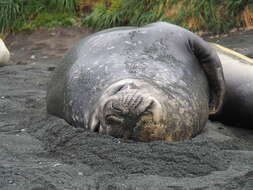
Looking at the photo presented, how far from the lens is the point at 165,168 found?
121 inches

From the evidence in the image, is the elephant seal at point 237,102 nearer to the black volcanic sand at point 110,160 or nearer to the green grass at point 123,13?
the black volcanic sand at point 110,160

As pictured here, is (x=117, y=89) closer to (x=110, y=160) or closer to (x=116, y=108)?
(x=116, y=108)

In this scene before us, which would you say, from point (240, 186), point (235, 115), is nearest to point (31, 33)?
point (235, 115)

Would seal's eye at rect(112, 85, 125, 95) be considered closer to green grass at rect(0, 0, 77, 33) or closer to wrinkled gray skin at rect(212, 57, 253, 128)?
wrinkled gray skin at rect(212, 57, 253, 128)

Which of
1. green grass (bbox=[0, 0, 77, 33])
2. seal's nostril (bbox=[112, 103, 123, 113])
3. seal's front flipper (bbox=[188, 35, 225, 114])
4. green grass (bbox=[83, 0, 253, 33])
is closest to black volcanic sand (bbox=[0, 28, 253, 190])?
seal's nostril (bbox=[112, 103, 123, 113])

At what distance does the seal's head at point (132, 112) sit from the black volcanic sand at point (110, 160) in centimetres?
7

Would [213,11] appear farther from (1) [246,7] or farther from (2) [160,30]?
(2) [160,30]

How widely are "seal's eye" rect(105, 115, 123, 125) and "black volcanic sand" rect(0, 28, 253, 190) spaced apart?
0.11 metres

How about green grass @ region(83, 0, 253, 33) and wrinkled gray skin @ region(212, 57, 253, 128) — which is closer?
wrinkled gray skin @ region(212, 57, 253, 128)

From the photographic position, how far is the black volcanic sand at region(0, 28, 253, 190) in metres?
2.84

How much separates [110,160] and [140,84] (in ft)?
1.86

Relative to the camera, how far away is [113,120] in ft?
11.0

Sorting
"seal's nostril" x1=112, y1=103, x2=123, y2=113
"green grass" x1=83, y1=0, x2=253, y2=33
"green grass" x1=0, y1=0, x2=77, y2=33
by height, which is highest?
"seal's nostril" x1=112, y1=103, x2=123, y2=113

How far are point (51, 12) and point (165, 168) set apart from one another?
9021mm
